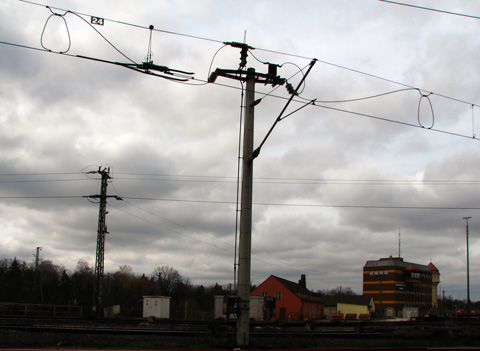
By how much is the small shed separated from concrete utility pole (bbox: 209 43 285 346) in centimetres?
3625

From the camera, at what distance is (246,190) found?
17609 millimetres

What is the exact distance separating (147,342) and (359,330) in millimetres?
14569

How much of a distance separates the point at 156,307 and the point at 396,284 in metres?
98.4

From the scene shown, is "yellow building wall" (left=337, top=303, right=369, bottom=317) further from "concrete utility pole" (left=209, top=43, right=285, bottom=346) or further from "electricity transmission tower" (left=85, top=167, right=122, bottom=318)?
"concrete utility pole" (left=209, top=43, right=285, bottom=346)

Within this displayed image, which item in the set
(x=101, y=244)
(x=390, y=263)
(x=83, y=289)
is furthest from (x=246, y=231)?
(x=390, y=263)

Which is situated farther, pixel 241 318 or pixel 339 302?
pixel 339 302

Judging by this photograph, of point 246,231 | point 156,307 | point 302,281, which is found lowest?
point 156,307

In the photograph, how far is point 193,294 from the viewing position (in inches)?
4614

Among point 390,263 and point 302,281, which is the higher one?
point 390,263

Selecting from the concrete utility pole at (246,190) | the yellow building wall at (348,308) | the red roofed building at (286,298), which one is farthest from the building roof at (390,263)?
the concrete utility pole at (246,190)

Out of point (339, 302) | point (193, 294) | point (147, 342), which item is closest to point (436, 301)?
point (339, 302)

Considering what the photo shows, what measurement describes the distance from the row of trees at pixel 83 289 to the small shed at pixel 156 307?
22.3m

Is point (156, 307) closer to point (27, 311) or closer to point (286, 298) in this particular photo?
point (27, 311)

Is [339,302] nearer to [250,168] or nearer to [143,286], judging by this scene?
[143,286]
